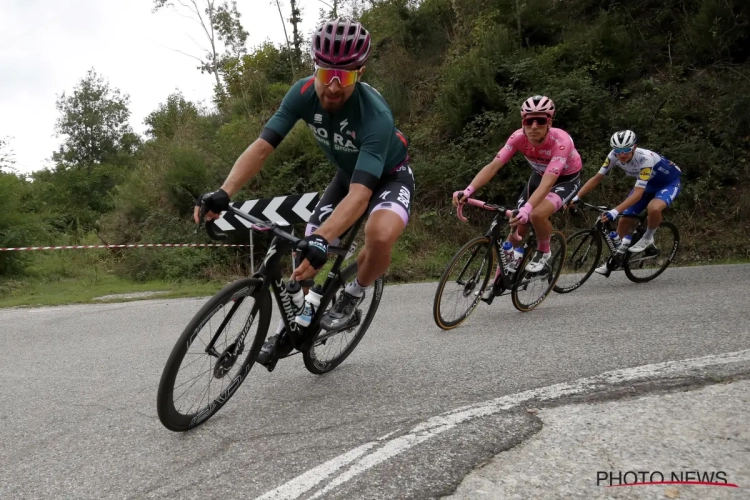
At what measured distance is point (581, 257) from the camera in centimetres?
762

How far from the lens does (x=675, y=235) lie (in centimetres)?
807

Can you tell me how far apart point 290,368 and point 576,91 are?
10703 mm

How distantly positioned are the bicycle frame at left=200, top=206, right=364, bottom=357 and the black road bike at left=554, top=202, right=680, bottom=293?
14.3 feet

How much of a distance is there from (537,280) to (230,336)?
4.09 m

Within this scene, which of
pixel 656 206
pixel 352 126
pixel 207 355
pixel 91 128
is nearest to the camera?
pixel 207 355

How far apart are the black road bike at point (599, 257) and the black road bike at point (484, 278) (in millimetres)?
1202

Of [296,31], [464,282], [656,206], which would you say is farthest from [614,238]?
[296,31]

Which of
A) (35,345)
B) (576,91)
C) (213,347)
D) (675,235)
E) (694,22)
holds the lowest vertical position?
(35,345)

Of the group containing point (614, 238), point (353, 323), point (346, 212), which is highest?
point (346, 212)

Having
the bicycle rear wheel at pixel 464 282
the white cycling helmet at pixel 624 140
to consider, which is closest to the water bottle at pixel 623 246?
the white cycling helmet at pixel 624 140

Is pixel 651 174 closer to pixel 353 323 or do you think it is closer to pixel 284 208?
pixel 284 208

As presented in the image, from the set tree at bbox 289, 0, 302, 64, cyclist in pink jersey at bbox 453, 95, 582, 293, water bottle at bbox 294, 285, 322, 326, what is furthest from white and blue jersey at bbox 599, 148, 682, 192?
tree at bbox 289, 0, 302, 64

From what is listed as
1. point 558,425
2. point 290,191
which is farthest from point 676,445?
point 290,191

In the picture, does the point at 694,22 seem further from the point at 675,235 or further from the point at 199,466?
the point at 199,466
